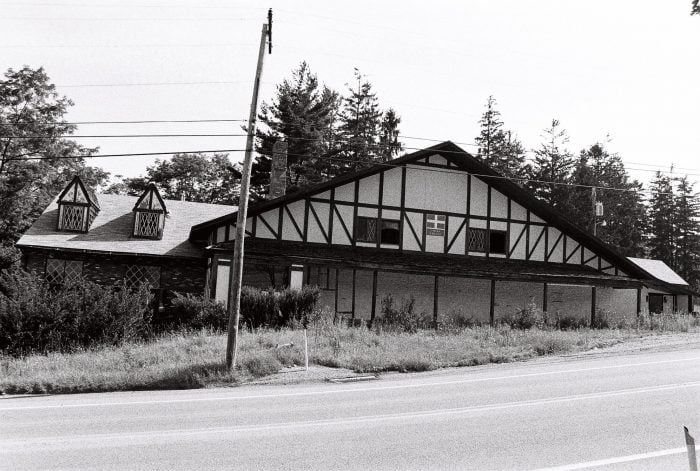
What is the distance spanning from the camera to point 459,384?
13.4 m

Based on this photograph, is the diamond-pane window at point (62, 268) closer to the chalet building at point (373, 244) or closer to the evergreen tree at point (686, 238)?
the chalet building at point (373, 244)

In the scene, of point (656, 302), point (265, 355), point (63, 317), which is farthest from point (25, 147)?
point (656, 302)

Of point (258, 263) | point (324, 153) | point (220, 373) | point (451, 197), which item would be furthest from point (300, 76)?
point (220, 373)

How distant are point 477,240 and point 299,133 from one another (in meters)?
23.3

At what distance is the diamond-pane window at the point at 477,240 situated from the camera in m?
28.4

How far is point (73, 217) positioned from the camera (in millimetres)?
25391

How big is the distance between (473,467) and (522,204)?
2321 centimetres

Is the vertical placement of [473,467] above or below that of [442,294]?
below

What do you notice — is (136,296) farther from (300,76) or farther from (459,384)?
(300,76)

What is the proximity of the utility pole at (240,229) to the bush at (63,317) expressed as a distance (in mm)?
5226

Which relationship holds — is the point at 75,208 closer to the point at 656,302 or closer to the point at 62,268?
the point at 62,268

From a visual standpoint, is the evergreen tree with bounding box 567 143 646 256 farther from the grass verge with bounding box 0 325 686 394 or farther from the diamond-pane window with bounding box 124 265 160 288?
the diamond-pane window with bounding box 124 265 160 288

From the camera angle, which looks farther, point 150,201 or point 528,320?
point 150,201

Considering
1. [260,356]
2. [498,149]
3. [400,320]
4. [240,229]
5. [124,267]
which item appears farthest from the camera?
[498,149]
